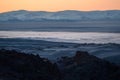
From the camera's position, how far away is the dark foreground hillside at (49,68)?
1281 cm

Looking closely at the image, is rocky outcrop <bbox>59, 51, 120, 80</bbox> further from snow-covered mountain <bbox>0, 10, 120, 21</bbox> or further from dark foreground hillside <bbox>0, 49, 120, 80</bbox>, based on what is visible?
snow-covered mountain <bbox>0, 10, 120, 21</bbox>

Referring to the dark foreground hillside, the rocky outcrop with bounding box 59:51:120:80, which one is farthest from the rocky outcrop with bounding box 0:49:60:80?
the rocky outcrop with bounding box 59:51:120:80

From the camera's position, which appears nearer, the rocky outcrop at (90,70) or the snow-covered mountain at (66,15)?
the rocky outcrop at (90,70)

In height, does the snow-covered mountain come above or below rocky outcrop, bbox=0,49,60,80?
below

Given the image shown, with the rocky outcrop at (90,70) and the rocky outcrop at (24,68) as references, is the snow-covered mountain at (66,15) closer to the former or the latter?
the rocky outcrop at (90,70)

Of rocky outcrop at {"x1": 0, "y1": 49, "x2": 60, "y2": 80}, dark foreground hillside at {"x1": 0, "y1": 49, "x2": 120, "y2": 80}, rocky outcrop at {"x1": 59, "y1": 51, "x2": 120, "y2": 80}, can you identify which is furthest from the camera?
rocky outcrop at {"x1": 59, "y1": 51, "x2": 120, "y2": 80}

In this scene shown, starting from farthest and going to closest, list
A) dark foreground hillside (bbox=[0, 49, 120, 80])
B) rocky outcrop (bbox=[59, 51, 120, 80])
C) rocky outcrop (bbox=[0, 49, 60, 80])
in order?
1. rocky outcrop (bbox=[59, 51, 120, 80])
2. dark foreground hillside (bbox=[0, 49, 120, 80])
3. rocky outcrop (bbox=[0, 49, 60, 80])

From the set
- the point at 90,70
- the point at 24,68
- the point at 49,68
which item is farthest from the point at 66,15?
the point at 24,68

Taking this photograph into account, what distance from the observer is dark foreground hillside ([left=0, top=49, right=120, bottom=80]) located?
12.8m

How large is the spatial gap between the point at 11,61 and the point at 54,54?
9978 millimetres

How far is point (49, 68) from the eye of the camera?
1443 centimetres

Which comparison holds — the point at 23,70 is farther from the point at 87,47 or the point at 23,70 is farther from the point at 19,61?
the point at 87,47

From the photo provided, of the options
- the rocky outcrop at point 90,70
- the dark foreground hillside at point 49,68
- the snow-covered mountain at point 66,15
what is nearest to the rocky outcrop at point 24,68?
the dark foreground hillside at point 49,68

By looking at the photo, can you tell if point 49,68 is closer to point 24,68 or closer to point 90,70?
point 24,68
